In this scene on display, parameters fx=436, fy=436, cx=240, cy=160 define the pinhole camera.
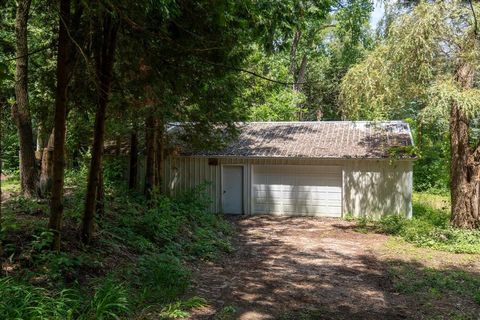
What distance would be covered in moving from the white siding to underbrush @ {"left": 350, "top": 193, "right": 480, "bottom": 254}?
0.66 meters

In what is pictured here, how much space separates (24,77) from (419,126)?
34.7 ft

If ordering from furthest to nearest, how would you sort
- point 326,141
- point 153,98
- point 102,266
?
1. point 326,141
2. point 153,98
3. point 102,266

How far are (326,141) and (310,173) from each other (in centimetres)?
158

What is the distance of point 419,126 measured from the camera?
12.3 m

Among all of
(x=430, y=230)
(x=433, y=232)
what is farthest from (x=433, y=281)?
(x=430, y=230)

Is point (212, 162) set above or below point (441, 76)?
below

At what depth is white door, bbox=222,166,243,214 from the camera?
55.5 feet

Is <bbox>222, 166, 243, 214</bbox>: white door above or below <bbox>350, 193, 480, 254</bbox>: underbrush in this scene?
above

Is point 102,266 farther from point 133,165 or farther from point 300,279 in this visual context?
point 133,165

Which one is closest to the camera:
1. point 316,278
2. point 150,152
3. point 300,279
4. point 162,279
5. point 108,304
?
point 108,304

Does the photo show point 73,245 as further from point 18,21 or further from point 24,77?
point 18,21

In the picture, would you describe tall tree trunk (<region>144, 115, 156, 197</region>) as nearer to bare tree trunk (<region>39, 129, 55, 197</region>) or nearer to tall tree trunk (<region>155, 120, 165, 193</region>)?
tall tree trunk (<region>155, 120, 165, 193</region>)

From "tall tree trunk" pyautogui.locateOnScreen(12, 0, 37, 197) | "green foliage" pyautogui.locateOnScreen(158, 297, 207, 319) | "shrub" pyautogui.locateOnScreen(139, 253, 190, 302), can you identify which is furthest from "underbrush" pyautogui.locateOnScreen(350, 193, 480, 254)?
"tall tree trunk" pyautogui.locateOnScreen(12, 0, 37, 197)

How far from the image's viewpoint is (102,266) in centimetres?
680
